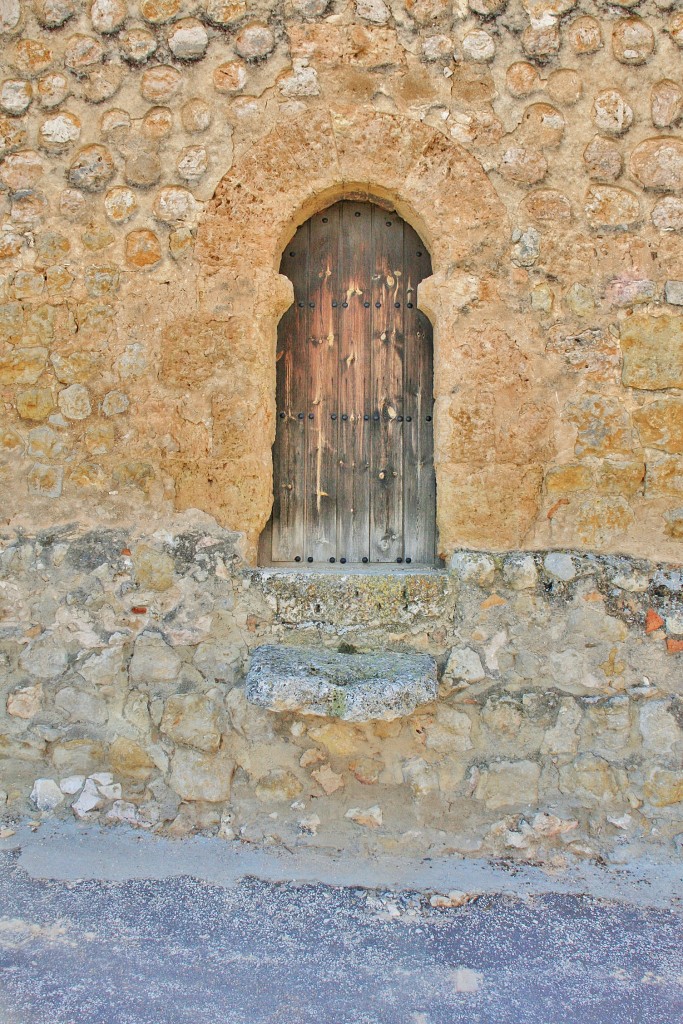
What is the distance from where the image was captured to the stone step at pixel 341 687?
276cm

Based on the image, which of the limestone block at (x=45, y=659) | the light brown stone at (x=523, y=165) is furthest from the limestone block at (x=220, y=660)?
the light brown stone at (x=523, y=165)

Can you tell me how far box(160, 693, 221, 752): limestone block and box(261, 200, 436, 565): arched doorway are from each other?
2.17 feet

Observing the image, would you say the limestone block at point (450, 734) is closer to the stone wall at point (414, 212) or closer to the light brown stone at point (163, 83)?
the stone wall at point (414, 212)

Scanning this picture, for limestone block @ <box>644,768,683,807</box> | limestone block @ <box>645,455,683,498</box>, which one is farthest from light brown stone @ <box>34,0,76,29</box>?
limestone block @ <box>644,768,683,807</box>

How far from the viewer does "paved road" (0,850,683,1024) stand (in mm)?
2223

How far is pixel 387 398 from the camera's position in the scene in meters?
3.36

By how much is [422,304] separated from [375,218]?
19.1 inches

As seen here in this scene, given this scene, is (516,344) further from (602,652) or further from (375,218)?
(602,652)

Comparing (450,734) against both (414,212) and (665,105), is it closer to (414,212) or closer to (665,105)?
(414,212)

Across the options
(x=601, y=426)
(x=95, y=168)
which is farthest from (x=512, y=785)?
(x=95, y=168)

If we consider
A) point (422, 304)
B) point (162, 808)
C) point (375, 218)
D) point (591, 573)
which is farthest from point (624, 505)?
point (162, 808)

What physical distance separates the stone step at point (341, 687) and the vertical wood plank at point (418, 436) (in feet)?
2.07

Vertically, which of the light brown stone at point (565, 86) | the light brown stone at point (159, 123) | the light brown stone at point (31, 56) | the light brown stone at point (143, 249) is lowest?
the light brown stone at point (143, 249)

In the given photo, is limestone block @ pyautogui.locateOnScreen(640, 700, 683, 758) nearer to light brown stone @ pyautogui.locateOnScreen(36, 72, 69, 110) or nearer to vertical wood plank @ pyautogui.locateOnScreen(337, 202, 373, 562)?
vertical wood plank @ pyautogui.locateOnScreen(337, 202, 373, 562)
